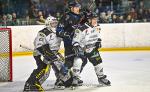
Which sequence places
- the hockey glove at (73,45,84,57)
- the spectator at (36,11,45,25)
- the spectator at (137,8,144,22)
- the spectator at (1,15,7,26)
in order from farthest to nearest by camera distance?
the spectator at (137,8,144,22)
the spectator at (36,11,45,25)
the spectator at (1,15,7,26)
the hockey glove at (73,45,84,57)

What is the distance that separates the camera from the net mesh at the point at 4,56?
29.2 feet

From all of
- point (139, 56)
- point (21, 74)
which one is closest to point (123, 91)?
point (21, 74)

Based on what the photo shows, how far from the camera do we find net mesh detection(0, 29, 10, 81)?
8891mm

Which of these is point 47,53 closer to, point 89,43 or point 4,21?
point 89,43

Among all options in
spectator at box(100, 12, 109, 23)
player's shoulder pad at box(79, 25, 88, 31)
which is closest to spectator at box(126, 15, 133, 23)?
spectator at box(100, 12, 109, 23)

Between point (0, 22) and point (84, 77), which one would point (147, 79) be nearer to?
point (84, 77)

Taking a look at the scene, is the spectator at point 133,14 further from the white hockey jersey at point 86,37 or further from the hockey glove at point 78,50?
the hockey glove at point 78,50

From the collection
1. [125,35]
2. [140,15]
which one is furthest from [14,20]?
[140,15]

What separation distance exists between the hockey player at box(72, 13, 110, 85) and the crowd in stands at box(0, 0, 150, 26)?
5.30m

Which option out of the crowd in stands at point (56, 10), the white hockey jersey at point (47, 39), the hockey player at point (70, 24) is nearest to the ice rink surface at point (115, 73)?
the hockey player at point (70, 24)

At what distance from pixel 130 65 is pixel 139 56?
5.03ft

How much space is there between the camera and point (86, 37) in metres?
7.86

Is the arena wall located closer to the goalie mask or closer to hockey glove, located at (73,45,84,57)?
hockey glove, located at (73,45,84,57)

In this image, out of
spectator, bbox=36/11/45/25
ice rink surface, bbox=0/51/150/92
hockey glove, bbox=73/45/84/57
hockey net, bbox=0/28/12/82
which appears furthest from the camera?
spectator, bbox=36/11/45/25
